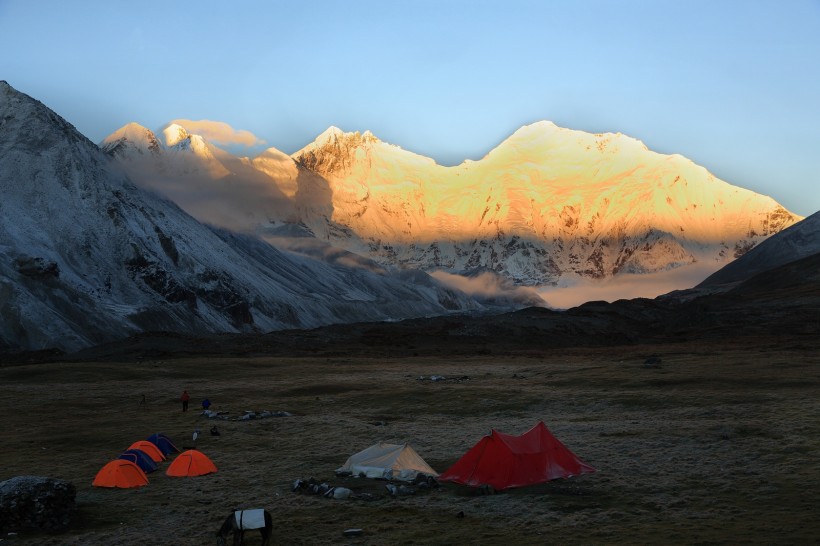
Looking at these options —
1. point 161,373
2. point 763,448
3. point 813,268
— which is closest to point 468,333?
point 161,373

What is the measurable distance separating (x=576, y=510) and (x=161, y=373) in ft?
218

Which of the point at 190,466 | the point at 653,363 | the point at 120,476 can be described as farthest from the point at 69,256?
the point at 120,476

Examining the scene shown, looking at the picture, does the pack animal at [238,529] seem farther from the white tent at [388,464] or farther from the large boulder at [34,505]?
the white tent at [388,464]

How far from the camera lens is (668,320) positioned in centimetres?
15975

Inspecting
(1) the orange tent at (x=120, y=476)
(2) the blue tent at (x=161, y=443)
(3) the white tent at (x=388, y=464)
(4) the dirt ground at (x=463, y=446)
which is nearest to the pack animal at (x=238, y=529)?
(4) the dirt ground at (x=463, y=446)

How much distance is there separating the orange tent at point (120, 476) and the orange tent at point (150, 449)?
3695mm

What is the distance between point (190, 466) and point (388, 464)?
8965mm

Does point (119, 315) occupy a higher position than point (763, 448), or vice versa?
point (119, 315)

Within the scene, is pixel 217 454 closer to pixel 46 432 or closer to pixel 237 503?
pixel 237 503

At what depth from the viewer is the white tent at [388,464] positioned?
3209 cm

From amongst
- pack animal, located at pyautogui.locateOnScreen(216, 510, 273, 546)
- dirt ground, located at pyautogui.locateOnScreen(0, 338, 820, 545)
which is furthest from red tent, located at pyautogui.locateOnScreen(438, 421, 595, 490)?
pack animal, located at pyautogui.locateOnScreen(216, 510, 273, 546)

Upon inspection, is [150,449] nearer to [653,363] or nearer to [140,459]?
[140,459]

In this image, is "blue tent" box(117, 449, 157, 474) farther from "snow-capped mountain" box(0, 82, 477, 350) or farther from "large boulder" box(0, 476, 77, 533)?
"snow-capped mountain" box(0, 82, 477, 350)

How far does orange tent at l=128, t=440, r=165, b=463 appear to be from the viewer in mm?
37219
